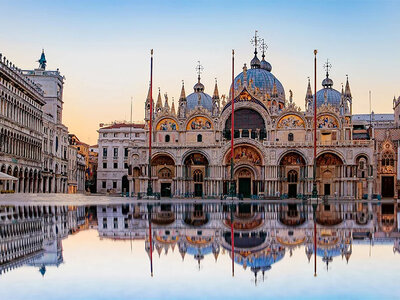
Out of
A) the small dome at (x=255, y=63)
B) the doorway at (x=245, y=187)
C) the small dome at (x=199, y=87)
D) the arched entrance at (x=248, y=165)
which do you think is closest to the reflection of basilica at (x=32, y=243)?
the arched entrance at (x=248, y=165)

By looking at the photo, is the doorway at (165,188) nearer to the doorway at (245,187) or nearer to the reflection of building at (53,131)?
the doorway at (245,187)

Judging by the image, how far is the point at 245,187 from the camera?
71.1 m

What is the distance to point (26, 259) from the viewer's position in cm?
844

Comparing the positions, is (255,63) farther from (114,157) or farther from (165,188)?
(114,157)

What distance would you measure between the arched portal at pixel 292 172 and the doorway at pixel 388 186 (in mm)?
14864

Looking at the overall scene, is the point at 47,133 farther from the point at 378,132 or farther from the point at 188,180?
the point at 378,132

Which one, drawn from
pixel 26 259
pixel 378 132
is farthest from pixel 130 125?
pixel 26 259

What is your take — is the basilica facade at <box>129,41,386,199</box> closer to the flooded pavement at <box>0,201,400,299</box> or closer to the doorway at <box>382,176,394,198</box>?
the doorway at <box>382,176,394,198</box>

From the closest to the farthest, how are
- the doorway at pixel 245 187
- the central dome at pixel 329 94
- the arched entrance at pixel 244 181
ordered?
1. the arched entrance at pixel 244 181
2. the doorway at pixel 245 187
3. the central dome at pixel 329 94

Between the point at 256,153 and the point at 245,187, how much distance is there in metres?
4.90

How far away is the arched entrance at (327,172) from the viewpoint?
68.6 metres

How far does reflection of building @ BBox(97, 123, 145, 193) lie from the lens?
9956cm

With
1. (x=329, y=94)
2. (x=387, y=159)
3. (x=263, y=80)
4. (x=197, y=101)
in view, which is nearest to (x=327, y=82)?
(x=329, y=94)

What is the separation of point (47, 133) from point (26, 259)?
7200 cm
